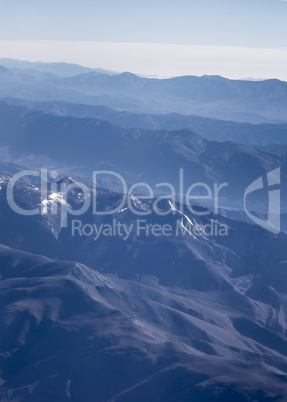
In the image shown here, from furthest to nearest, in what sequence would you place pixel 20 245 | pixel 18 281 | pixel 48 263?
pixel 20 245
pixel 48 263
pixel 18 281

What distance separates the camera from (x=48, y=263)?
7894 centimetres

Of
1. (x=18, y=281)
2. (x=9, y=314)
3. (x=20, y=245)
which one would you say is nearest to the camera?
(x=9, y=314)

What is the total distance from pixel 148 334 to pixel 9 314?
1639cm

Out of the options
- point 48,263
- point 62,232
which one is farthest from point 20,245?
point 48,263

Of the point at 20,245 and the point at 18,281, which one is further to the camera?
the point at 20,245

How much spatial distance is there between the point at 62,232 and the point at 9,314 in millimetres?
38933

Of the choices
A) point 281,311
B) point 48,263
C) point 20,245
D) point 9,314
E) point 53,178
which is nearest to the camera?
point 9,314

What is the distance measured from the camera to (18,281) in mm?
71375

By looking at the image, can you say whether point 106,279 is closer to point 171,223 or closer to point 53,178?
point 171,223

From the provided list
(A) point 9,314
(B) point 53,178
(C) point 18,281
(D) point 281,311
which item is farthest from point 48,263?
(B) point 53,178

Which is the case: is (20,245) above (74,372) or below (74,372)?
above

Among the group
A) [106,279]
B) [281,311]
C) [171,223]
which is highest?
[171,223]

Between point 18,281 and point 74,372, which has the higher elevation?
point 18,281

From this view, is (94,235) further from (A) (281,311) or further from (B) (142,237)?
(A) (281,311)
